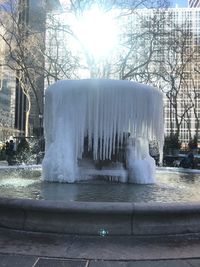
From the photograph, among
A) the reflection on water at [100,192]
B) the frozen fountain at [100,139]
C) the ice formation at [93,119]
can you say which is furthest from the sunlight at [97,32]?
the reflection on water at [100,192]

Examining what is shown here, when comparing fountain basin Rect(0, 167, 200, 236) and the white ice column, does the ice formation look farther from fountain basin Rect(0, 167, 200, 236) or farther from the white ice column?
fountain basin Rect(0, 167, 200, 236)

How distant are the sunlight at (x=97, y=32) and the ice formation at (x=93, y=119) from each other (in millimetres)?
22684

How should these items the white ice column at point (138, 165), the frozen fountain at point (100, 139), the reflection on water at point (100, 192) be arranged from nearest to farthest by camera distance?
1. the reflection on water at point (100, 192)
2. the frozen fountain at point (100, 139)
3. the white ice column at point (138, 165)

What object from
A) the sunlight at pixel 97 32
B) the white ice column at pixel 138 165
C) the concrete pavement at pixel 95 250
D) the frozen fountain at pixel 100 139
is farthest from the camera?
the sunlight at pixel 97 32

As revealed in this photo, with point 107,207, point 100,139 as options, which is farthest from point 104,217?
point 100,139

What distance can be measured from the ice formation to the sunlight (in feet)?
74.4

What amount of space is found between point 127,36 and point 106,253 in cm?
2899

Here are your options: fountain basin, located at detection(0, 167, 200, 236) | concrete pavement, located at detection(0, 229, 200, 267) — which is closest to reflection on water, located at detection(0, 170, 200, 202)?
fountain basin, located at detection(0, 167, 200, 236)

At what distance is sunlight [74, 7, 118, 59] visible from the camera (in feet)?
109

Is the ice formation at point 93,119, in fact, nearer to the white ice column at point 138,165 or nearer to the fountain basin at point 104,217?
the white ice column at point 138,165

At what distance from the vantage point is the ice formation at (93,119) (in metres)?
10.9

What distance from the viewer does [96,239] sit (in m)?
6.10

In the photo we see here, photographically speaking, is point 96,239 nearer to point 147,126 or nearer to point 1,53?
point 147,126

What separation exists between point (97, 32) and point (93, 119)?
24052mm
